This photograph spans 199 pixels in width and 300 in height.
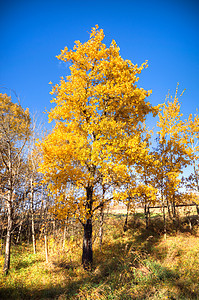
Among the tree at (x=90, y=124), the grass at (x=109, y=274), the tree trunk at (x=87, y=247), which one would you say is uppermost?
the tree at (x=90, y=124)

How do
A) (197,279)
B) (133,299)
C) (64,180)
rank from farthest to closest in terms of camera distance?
(64,180) → (197,279) → (133,299)

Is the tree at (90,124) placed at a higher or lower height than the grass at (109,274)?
higher

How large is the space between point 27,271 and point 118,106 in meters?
8.45

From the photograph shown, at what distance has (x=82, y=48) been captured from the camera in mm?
6988

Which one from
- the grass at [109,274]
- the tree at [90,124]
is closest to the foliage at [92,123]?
the tree at [90,124]

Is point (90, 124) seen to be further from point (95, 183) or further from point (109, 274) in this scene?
point (109, 274)

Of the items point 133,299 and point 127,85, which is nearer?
point 133,299

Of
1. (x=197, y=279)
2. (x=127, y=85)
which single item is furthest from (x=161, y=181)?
(x=127, y=85)

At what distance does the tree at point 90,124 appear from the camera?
5.84 meters

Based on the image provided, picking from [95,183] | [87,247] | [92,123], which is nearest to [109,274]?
[87,247]

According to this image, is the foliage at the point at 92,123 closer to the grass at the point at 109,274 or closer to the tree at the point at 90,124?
the tree at the point at 90,124

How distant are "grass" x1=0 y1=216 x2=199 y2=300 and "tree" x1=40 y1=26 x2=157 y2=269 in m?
1.13

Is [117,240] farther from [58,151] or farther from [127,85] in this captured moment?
[127,85]

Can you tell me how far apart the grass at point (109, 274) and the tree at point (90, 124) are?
113 centimetres
